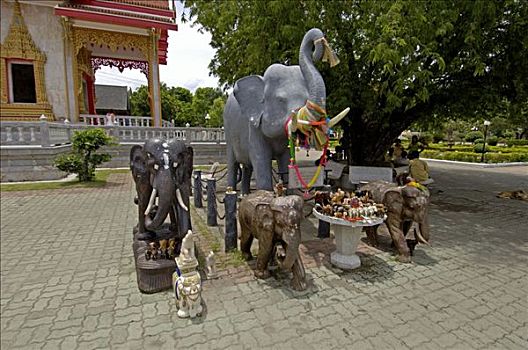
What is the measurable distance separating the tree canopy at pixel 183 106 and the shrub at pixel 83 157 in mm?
27521

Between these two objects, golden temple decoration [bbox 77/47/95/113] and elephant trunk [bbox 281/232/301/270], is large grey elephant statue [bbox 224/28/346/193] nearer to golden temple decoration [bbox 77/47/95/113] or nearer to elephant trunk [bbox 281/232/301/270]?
elephant trunk [bbox 281/232/301/270]

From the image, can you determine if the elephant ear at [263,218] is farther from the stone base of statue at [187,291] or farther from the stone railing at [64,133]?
the stone railing at [64,133]

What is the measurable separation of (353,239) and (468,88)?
6.78 meters

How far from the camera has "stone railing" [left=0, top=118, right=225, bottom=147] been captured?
10.3 m

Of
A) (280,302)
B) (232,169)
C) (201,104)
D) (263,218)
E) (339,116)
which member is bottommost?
(280,302)

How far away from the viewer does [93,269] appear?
4238mm

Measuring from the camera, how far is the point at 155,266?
3531mm

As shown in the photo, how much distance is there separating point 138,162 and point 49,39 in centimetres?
1485

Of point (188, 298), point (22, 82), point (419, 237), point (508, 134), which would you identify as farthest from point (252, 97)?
point (508, 134)

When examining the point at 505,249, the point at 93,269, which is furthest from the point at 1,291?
the point at 505,249

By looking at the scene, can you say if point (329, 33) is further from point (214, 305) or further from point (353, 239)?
point (214, 305)

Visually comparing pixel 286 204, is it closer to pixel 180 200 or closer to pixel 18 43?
pixel 180 200

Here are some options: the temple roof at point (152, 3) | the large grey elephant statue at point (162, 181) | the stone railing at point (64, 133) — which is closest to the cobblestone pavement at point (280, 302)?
the large grey elephant statue at point (162, 181)

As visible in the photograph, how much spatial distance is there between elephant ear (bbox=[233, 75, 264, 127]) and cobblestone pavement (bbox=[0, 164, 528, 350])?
7.72ft
